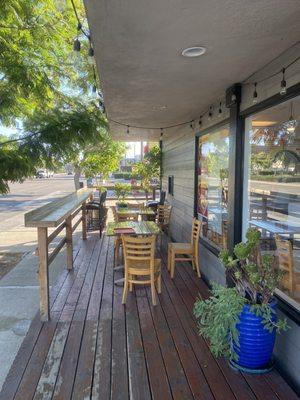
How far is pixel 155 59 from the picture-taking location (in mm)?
2865

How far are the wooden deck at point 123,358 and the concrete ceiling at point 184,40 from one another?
251 cm

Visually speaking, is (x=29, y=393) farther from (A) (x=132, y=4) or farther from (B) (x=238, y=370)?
(A) (x=132, y=4)

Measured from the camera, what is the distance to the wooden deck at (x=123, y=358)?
8.34ft

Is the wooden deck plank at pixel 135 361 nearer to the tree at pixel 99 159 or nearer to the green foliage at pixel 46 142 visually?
the green foliage at pixel 46 142

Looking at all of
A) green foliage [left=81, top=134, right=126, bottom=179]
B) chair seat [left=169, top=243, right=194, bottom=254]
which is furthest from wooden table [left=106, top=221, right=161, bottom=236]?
green foliage [left=81, top=134, right=126, bottom=179]

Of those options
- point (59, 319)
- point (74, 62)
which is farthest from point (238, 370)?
point (74, 62)

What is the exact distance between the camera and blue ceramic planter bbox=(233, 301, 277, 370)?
265 centimetres

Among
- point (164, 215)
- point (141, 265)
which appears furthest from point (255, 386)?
point (164, 215)

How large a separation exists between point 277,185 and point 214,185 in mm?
1759

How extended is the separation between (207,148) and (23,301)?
3.44 meters

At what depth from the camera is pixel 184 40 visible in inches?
95.5

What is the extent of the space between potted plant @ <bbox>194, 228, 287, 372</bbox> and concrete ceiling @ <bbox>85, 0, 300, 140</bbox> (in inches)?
56.9

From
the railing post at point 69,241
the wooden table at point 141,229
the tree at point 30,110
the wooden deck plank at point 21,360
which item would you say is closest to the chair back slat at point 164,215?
the wooden table at point 141,229

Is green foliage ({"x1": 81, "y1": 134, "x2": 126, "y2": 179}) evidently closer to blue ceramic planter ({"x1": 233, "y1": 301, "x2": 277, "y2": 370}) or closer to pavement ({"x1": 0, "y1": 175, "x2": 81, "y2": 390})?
pavement ({"x1": 0, "y1": 175, "x2": 81, "y2": 390})
